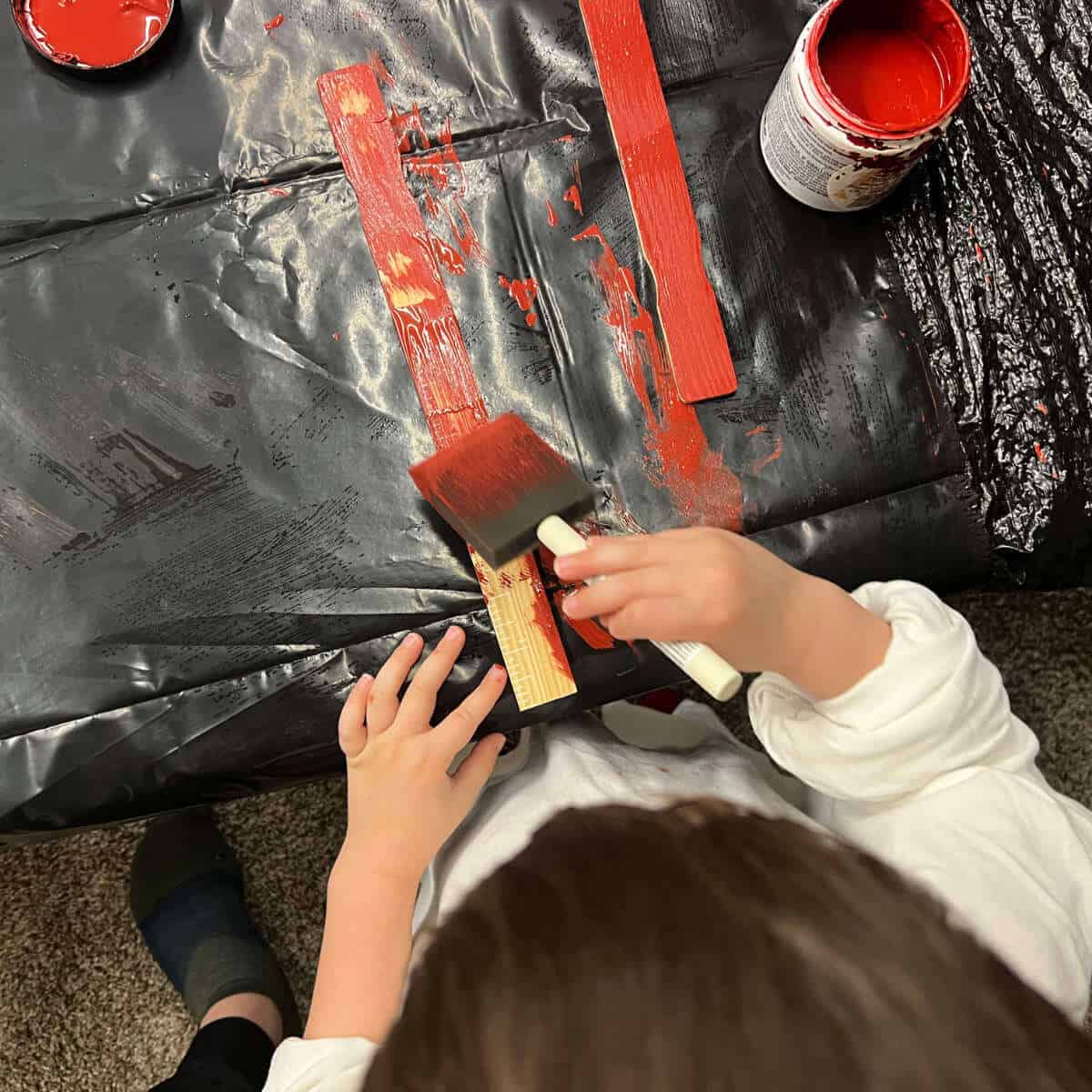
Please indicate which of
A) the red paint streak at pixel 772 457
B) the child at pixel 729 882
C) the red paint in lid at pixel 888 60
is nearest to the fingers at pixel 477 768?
the child at pixel 729 882

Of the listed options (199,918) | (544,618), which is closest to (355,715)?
(544,618)

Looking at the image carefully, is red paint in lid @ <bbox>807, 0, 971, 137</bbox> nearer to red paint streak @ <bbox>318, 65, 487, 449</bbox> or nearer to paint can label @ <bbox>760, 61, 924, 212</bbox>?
paint can label @ <bbox>760, 61, 924, 212</bbox>

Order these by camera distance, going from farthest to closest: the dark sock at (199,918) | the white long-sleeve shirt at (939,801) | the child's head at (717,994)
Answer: the dark sock at (199,918) → the white long-sleeve shirt at (939,801) → the child's head at (717,994)

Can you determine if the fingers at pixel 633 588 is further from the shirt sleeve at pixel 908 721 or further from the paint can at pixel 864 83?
the paint can at pixel 864 83

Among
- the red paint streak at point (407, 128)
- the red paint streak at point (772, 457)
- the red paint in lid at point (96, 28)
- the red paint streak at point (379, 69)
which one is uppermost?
the red paint in lid at point (96, 28)

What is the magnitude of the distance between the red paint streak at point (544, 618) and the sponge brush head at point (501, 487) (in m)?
0.07

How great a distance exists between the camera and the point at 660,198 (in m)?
0.57

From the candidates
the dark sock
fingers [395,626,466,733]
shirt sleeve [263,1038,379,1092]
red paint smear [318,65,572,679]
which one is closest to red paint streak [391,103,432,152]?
red paint smear [318,65,572,679]

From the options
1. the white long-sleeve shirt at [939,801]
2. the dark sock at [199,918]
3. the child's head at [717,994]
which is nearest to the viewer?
the child's head at [717,994]

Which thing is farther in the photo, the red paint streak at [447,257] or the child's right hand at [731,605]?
the red paint streak at [447,257]

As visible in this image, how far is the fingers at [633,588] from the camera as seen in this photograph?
465 millimetres

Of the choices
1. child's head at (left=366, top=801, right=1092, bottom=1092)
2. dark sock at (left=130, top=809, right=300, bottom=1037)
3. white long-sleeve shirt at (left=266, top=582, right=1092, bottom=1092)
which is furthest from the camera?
dark sock at (left=130, top=809, right=300, bottom=1037)

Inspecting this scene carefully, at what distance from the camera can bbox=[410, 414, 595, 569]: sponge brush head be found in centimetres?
46

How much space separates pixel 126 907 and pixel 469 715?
620 millimetres
